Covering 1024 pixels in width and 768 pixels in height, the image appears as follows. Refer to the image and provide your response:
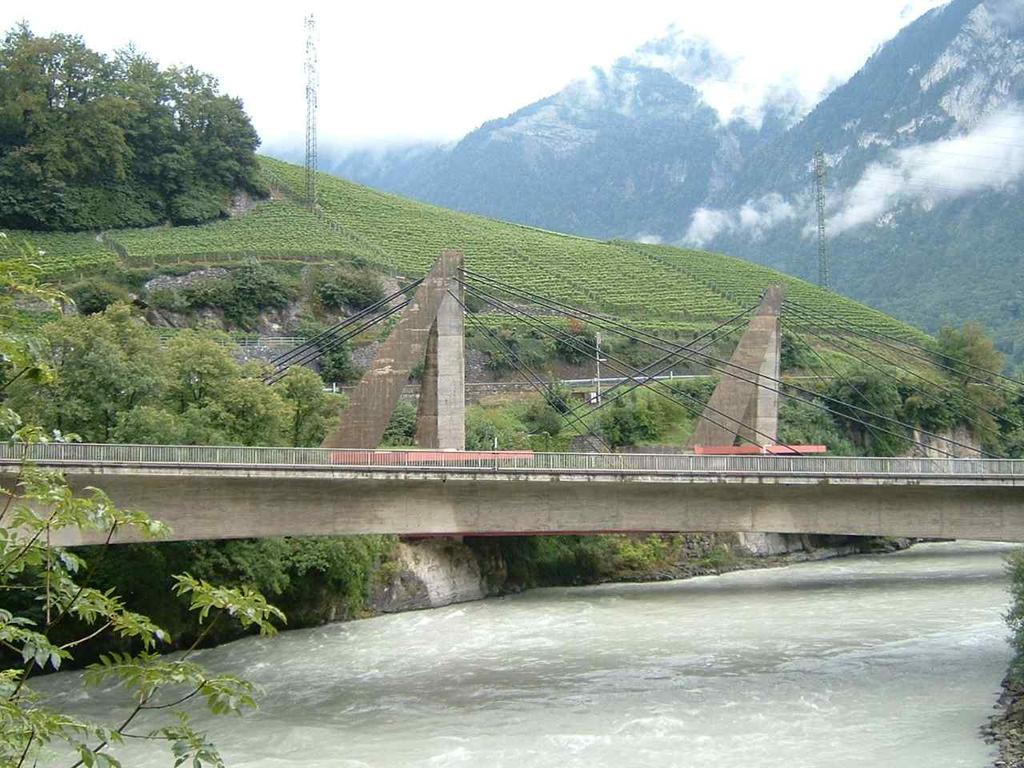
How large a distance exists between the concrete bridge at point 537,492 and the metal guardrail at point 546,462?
4 centimetres

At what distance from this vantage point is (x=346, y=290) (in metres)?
73.9

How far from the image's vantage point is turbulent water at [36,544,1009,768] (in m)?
25.8

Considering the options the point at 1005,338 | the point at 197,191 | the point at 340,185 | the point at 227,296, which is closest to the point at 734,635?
the point at 227,296

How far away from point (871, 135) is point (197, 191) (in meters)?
123

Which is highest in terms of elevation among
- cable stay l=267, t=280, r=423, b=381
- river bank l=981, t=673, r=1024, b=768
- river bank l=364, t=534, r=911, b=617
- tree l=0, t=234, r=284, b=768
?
cable stay l=267, t=280, r=423, b=381

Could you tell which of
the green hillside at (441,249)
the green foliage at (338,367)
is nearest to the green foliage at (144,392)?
the green foliage at (338,367)

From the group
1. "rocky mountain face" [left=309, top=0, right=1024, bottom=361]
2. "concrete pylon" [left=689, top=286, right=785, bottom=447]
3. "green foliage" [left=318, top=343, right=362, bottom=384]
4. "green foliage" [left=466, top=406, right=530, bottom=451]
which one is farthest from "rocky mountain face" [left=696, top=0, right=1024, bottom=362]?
"concrete pylon" [left=689, top=286, right=785, bottom=447]

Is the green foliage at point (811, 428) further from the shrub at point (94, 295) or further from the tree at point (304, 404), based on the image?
the shrub at point (94, 295)

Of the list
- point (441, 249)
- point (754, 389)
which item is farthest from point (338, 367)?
point (441, 249)

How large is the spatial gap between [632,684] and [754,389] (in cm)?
2199

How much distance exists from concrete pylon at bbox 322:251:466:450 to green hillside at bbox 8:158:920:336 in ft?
115

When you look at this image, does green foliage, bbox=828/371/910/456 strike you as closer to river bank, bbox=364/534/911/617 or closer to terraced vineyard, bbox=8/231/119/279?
river bank, bbox=364/534/911/617

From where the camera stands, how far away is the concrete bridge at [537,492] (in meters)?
31.4

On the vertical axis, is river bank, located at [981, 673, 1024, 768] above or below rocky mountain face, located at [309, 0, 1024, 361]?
below
